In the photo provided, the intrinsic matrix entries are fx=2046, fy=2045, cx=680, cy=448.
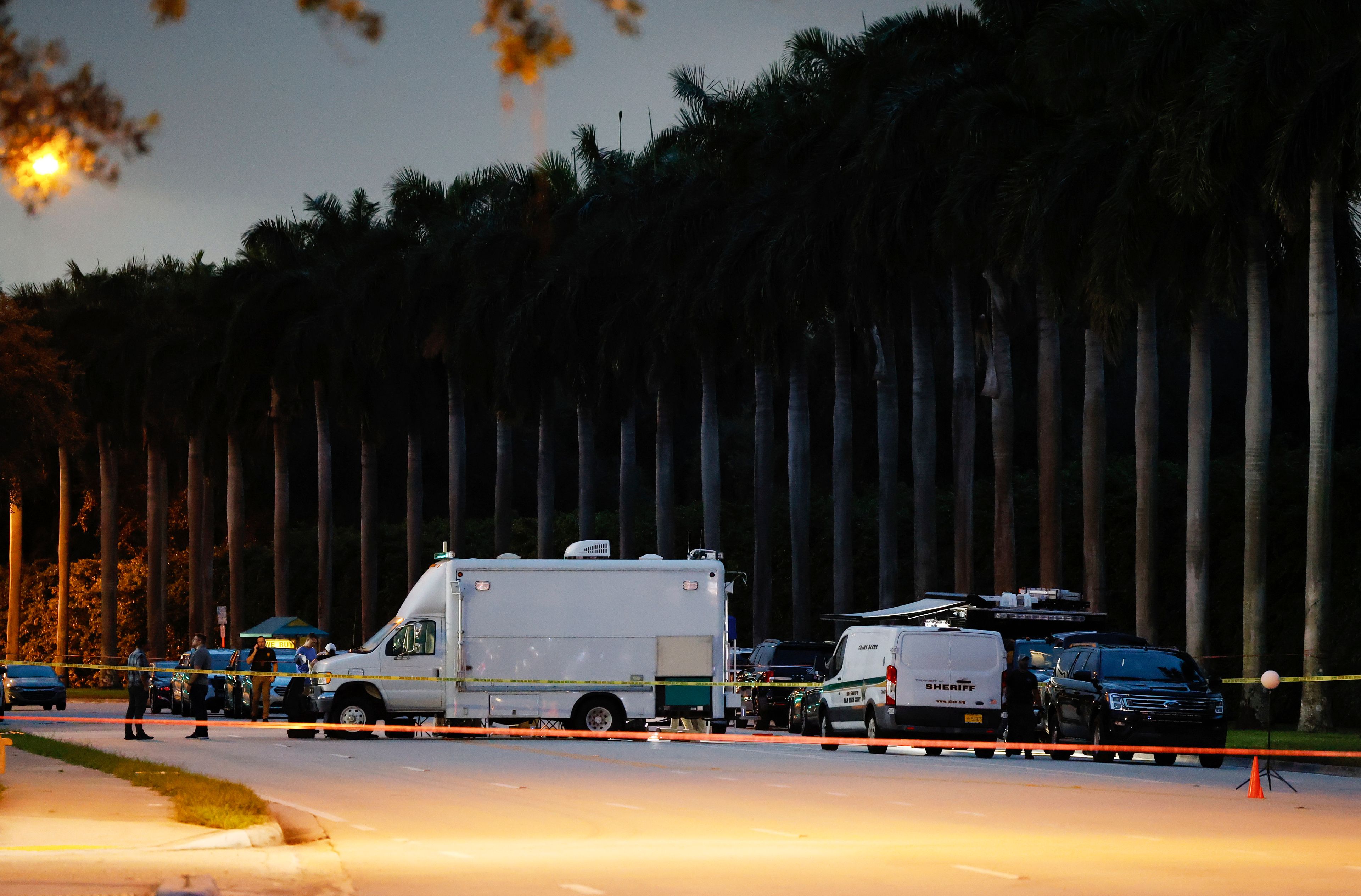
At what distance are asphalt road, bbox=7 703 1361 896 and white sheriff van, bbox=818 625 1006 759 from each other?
57.7 inches

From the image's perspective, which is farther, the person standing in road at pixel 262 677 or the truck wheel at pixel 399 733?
the person standing in road at pixel 262 677

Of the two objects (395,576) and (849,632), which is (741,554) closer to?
(395,576)

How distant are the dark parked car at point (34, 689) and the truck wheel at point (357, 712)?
24.0 meters

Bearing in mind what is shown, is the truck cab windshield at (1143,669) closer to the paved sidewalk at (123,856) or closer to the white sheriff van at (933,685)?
the white sheriff van at (933,685)

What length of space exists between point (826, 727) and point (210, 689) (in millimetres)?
23441

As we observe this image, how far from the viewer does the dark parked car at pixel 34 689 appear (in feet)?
189

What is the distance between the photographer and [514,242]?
2452 inches

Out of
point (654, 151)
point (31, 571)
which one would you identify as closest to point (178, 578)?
point (31, 571)

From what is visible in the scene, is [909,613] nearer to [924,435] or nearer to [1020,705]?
[1020,705]

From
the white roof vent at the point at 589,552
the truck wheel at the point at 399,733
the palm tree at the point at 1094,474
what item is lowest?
the truck wheel at the point at 399,733

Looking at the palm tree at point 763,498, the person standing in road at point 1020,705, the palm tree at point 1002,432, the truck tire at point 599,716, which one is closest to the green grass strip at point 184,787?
the truck tire at point 599,716

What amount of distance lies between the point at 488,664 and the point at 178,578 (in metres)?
62.8

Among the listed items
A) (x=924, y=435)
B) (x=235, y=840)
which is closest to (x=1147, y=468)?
(x=924, y=435)

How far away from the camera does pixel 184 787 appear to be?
20453 millimetres
